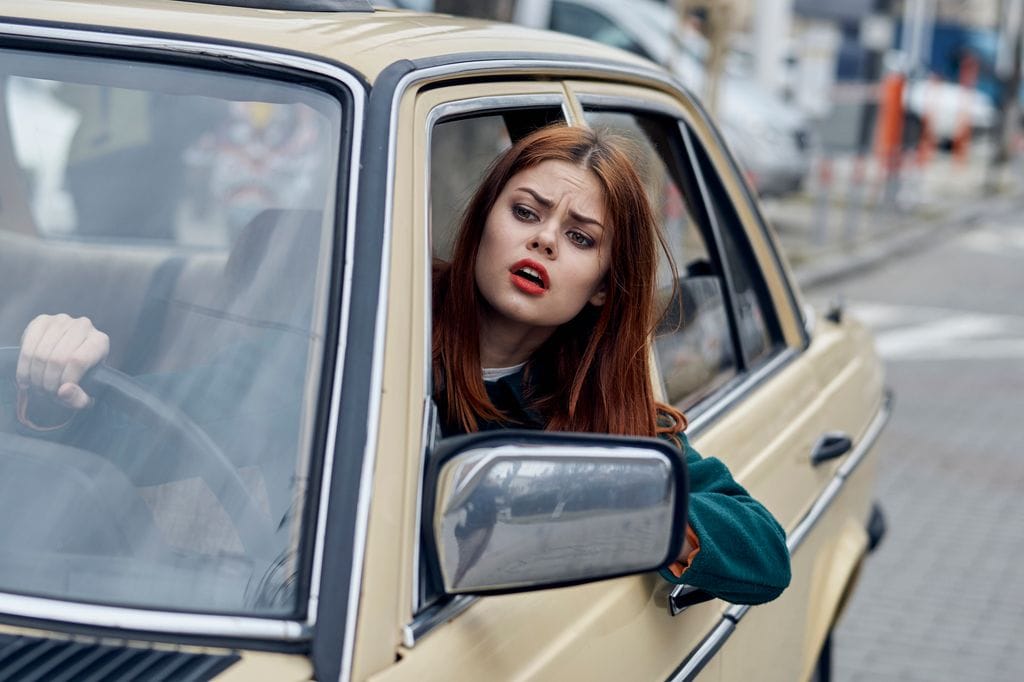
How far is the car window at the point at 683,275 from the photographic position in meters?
2.66

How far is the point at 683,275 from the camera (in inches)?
115

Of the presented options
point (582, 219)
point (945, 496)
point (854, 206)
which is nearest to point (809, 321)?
point (582, 219)

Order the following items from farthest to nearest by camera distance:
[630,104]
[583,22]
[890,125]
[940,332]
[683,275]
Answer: [890,125] → [583,22] → [940,332] → [683,275] → [630,104]

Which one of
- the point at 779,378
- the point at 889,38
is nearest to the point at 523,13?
the point at 889,38

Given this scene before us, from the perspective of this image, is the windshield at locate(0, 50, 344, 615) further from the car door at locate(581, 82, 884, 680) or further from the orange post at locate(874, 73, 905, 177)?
the orange post at locate(874, 73, 905, 177)

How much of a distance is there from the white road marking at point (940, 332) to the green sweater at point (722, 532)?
24.8 feet

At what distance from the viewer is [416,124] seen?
1811 millimetres

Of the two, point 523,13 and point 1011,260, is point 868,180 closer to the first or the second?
point 1011,260

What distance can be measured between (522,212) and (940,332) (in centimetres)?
879

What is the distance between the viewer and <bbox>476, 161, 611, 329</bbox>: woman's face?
2.03m

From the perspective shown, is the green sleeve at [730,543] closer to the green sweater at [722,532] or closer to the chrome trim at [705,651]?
the green sweater at [722,532]

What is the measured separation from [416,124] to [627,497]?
1.80 ft

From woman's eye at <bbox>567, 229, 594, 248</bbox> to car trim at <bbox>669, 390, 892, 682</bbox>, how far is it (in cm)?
51

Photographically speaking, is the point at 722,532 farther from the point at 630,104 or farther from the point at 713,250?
the point at 713,250
